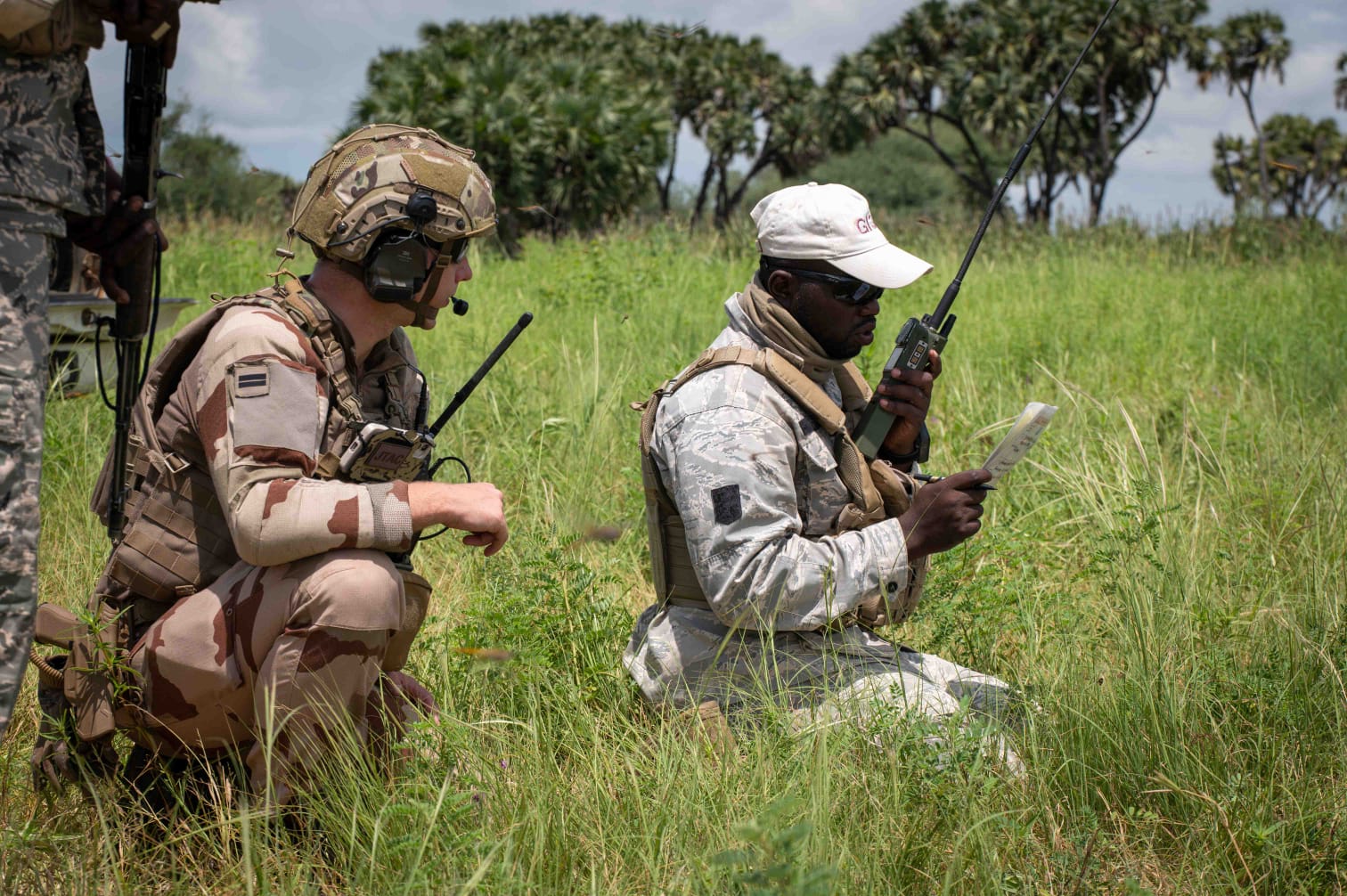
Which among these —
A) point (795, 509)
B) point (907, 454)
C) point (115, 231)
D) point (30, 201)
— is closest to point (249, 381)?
point (30, 201)

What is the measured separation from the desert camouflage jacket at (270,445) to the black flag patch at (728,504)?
70 centimetres

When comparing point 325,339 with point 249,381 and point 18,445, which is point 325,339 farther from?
point 18,445

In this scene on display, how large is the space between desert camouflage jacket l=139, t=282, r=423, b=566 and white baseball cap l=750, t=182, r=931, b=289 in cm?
116

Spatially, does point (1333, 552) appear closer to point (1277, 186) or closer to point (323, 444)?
point (323, 444)

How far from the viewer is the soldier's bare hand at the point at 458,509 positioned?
2.30 m

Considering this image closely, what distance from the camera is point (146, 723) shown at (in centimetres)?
242

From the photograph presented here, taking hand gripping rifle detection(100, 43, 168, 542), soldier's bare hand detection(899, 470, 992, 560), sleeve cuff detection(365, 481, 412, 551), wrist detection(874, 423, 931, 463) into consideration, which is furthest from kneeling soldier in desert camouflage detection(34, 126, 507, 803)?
wrist detection(874, 423, 931, 463)

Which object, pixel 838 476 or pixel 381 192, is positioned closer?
pixel 381 192

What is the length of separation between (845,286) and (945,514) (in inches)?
24.3

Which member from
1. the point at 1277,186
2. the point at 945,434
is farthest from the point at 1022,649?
the point at 1277,186

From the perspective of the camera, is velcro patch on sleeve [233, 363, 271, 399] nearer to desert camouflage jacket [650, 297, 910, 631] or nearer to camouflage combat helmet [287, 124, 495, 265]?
camouflage combat helmet [287, 124, 495, 265]

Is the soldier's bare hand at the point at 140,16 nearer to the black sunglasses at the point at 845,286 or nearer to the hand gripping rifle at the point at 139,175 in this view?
the hand gripping rifle at the point at 139,175

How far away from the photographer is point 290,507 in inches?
86.5

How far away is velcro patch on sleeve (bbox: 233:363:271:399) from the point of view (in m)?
2.24
